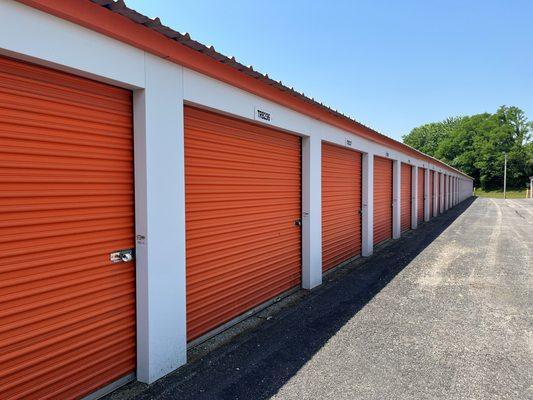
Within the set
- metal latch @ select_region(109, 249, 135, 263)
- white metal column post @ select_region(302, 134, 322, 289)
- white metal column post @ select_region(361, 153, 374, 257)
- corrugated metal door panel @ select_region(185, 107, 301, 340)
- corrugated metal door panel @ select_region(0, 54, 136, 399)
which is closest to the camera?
corrugated metal door panel @ select_region(0, 54, 136, 399)

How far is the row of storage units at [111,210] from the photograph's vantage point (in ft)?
8.41

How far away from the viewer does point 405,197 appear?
14.6 m

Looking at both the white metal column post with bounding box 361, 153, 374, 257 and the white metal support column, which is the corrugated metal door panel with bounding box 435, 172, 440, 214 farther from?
the white metal column post with bounding box 361, 153, 374, 257

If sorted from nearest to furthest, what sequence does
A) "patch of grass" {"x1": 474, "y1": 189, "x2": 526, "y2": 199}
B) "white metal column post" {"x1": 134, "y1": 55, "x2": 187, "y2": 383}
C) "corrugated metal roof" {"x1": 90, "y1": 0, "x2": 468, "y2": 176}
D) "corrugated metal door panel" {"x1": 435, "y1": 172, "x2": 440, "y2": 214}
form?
"corrugated metal roof" {"x1": 90, "y1": 0, "x2": 468, "y2": 176}, "white metal column post" {"x1": 134, "y1": 55, "x2": 187, "y2": 383}, "corrugated metal door panel" {"x1": 435, "y1": 172, "x2": 440, "y2": 214}, "patch of grass" {"x1": 474, "y1": 189, "x2": 526, "y2": 199}

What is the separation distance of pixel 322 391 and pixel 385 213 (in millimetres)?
9258

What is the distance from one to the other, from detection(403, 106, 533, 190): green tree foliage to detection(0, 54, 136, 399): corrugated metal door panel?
71.5 m

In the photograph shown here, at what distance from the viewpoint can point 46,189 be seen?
2.73 meters

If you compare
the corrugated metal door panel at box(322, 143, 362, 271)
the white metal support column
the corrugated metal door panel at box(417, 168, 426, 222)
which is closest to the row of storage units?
the corrugated metal door panel at box(322, 143, 362, 271)

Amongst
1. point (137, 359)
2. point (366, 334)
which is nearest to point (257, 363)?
point (137, 359)

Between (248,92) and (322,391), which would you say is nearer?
(322,391)

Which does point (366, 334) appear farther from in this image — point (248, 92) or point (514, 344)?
point (248, 92)

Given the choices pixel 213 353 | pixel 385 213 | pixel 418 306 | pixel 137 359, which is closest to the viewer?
pixel 137 359

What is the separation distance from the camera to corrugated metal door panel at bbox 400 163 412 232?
14062mm

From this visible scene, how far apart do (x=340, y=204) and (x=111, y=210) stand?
233 inches
